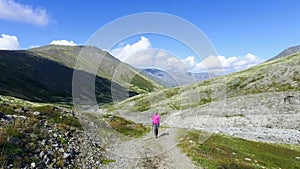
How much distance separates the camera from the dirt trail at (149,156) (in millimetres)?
26641

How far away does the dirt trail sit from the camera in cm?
2664

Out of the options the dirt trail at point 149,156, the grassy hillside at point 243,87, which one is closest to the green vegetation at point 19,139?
the dirt trail at point 149,156

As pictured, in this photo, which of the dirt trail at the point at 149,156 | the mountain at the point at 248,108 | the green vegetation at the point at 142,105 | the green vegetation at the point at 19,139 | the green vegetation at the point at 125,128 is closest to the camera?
the green vegetation at the point at 19,139

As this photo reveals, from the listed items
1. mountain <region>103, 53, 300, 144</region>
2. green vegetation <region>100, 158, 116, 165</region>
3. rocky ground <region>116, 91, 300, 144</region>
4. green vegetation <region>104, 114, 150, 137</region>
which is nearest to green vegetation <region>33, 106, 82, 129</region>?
green vegetation <region>104, 114, 150, 137</region>

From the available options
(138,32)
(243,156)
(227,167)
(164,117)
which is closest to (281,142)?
(243,156)

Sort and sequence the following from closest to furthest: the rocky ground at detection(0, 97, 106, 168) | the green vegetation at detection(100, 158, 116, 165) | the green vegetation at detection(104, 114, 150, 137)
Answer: the rocky ground at detection(0, 97, 106, 168), the green vegetation at detection(100, 158, 116, 165), the green vegetation at detection(104, 114, 150, 137)

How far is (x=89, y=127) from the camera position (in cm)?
4288

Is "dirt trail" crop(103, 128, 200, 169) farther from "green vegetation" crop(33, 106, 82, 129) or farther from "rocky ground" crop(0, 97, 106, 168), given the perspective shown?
"green vegetation" crop(33, 106, 82, 129)

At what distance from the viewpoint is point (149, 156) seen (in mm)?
30000

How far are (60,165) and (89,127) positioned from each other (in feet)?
64.1

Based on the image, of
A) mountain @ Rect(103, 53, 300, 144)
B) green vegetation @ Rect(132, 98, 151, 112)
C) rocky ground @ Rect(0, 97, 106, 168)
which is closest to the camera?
rocky ground @ Rect(0, 97, 106, 168)

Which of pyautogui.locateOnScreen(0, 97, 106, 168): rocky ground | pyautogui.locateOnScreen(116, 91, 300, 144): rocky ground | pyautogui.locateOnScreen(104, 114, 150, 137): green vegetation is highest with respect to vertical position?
pyautogui.locateOnScreen(116, 91, 300, 144): rocky ground

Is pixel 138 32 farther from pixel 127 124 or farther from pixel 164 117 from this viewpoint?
pixel 164 117

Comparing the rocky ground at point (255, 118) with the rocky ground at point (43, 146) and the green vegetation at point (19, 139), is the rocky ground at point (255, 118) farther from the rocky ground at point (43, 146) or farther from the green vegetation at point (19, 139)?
the green vegetation at point (19, 139)
